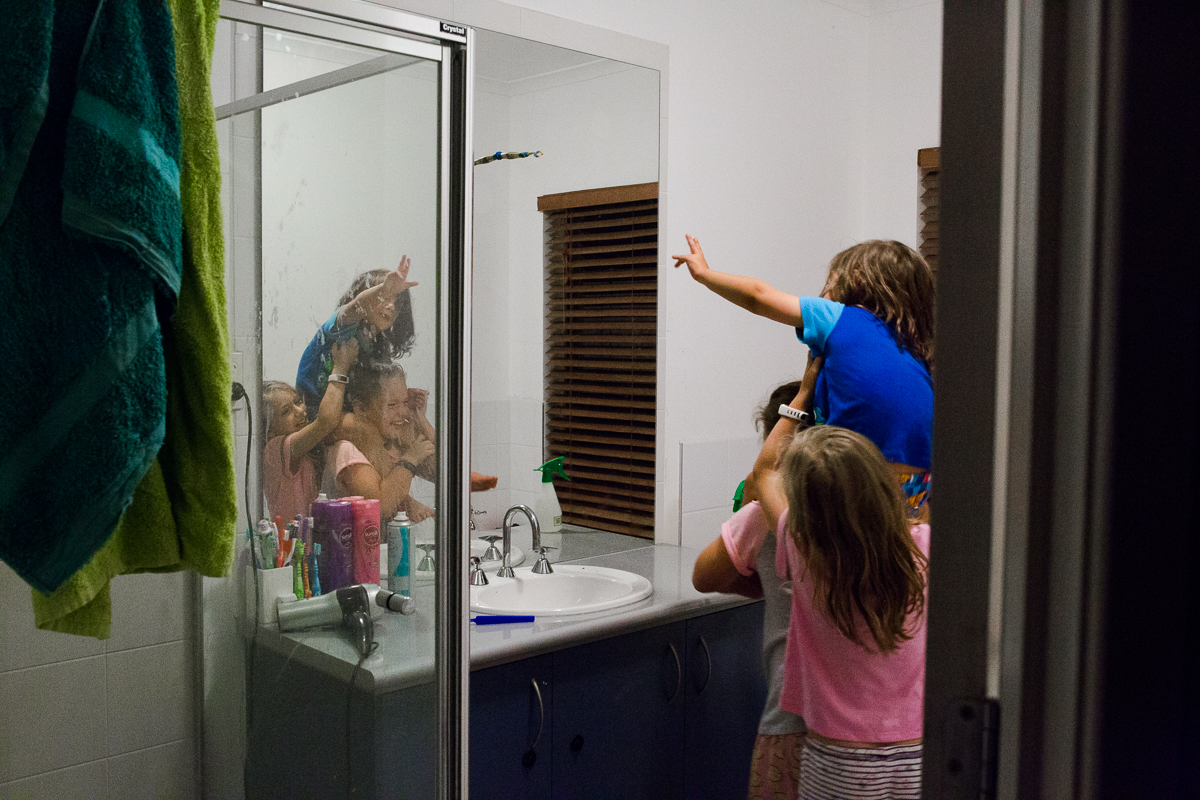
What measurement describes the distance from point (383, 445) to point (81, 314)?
0.73 meters

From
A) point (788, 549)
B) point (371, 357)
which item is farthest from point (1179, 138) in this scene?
point (788, 549)

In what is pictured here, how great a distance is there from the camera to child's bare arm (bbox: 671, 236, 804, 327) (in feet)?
6.50

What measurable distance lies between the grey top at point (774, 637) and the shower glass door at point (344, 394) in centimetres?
62

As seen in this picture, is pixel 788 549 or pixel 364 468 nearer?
pixel 364 468

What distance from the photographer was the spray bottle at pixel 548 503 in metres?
2.47

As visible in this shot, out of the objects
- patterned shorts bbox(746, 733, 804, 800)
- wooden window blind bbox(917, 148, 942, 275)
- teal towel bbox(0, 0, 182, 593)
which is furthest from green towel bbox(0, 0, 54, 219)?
wooden window blind bbox(917, 148, 942, 275)

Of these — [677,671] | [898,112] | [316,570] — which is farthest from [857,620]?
[898,112]

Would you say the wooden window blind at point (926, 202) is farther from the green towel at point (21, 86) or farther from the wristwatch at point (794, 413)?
the green towel at point (21, 86)

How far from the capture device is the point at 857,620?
160 centimetres

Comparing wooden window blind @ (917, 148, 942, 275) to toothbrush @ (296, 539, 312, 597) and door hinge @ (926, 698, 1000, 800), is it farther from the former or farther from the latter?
door hinge @ (926, 698, 1000, 800)

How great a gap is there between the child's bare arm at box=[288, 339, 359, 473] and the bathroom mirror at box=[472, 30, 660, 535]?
103cm

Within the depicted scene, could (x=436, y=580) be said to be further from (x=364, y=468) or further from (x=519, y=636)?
(x=519, y=636)

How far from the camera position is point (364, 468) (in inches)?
51.7

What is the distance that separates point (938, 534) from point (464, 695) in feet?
3.78
